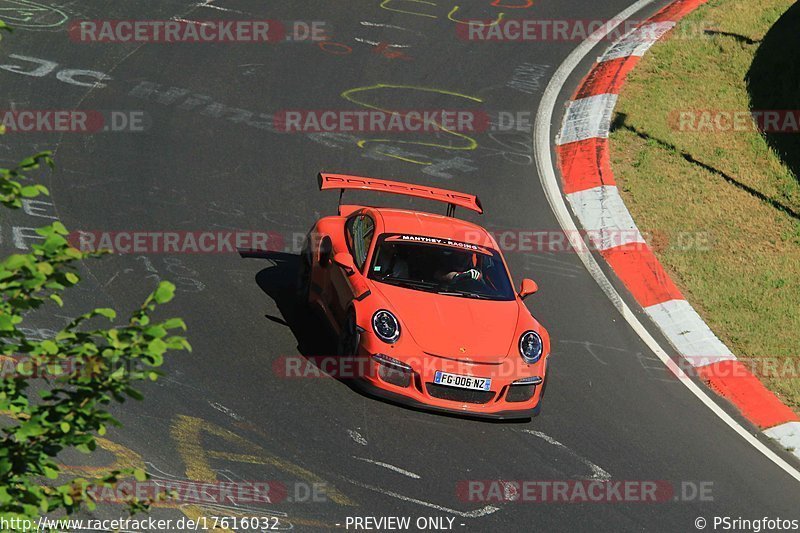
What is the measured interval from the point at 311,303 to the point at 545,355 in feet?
8.41

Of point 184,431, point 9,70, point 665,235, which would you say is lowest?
point 184,431

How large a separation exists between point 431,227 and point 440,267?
0.58 m

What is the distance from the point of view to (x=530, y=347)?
962 cm

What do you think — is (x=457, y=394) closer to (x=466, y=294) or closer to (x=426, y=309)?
(x=426, y=309)

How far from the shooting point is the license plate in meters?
9.16

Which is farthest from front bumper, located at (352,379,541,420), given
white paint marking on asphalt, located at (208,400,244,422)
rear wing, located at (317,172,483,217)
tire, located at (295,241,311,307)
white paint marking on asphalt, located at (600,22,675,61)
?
white paint marking on asphalt, located at (600,22,675,61)

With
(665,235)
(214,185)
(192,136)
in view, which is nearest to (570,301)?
(665,235)

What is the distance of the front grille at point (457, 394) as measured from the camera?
919 cm

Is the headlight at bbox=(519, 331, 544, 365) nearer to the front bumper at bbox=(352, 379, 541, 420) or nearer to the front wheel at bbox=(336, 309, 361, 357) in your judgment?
the front bumper at bbox=(352, 379, 541, 420)

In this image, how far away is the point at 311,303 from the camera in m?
11.0

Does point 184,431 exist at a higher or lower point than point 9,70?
lower

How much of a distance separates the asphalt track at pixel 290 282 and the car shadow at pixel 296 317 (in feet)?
0.11

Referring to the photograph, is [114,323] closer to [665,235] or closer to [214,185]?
[214,185]

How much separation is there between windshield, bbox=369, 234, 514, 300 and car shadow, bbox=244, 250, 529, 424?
0.84m
